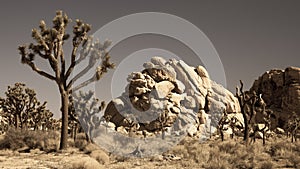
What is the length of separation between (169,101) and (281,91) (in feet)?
78.8

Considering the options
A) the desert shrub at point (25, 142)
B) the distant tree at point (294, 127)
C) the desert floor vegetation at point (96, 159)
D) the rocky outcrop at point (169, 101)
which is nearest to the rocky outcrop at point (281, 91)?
the rocky outcrop at point (169, 101)

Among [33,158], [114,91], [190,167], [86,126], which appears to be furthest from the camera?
[114,91]

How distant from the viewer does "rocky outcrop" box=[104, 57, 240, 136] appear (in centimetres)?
4541

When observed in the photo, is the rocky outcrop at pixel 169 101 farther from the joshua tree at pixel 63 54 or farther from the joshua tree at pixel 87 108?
the joshua tree at pixel 63 54

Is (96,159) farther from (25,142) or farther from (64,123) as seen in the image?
(25,142)

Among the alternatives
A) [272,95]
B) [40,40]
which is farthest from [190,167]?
[272,95]

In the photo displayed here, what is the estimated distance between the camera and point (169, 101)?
48.2 m

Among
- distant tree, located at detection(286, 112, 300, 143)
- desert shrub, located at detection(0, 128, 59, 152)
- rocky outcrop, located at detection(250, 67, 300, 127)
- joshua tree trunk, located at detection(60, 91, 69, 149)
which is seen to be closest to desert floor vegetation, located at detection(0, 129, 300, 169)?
desert shrub, located at detection(0, 128, 59, 152)

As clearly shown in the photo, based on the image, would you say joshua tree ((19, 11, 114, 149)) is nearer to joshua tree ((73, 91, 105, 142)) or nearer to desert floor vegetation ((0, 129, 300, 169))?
desert floor vegetation ((0, 129, 300, 169))

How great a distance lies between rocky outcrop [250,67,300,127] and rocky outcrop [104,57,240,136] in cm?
705

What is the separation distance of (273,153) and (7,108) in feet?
75.5

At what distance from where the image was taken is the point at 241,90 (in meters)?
21.0

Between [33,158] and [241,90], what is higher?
[241,90]

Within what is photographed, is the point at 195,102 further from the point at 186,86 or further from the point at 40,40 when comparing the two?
the point at 40,40
